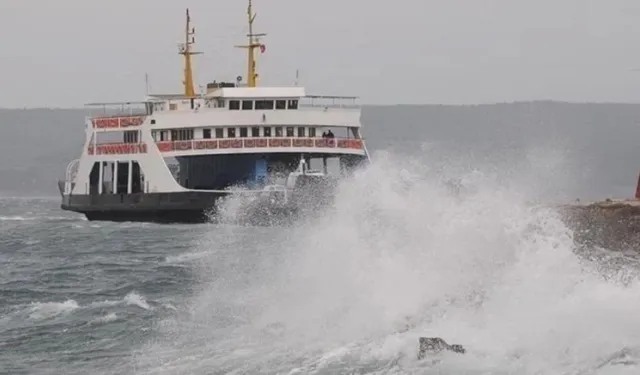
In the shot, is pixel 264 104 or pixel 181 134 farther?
pixel 181 134

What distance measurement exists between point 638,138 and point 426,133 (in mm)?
36711

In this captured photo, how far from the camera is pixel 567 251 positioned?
2473cm

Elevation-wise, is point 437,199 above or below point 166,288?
above

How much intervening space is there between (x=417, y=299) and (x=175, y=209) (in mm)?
31454

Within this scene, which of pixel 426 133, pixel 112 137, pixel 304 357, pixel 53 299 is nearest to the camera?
pixel 304 357

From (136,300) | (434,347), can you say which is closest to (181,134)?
(136,300)

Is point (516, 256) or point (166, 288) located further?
point (166, 288)

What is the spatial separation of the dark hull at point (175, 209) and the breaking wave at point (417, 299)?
791 inches

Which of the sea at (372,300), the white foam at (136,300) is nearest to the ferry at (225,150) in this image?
the sea at (372,300)

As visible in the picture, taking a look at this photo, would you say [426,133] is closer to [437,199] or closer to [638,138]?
[638,138]

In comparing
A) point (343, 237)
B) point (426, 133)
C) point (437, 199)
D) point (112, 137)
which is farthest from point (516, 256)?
point (426, 133)

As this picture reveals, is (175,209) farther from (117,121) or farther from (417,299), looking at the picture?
(417,299)

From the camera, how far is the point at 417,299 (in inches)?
1006

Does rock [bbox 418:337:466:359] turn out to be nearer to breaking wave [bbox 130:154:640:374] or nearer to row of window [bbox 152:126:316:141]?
breaking wave [bbox 130:154:640:374]
